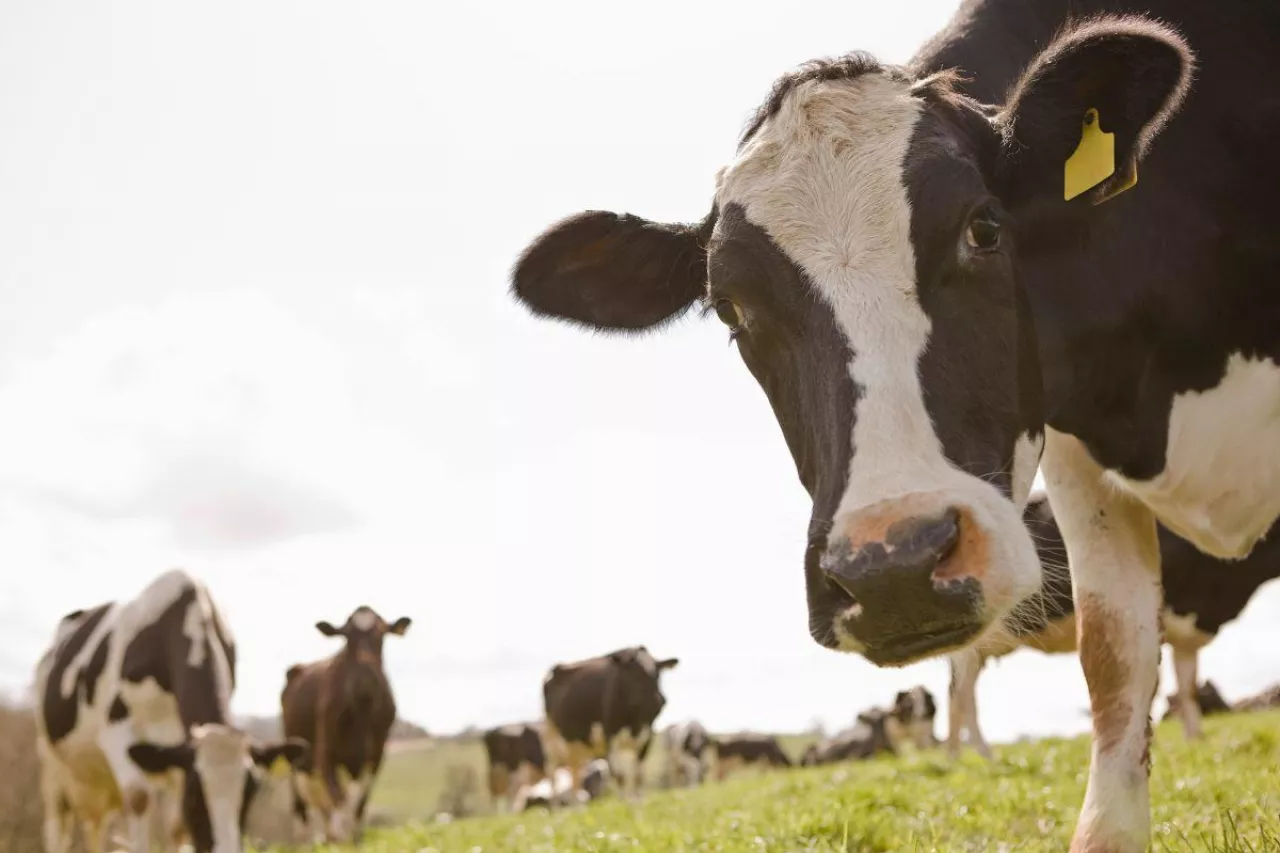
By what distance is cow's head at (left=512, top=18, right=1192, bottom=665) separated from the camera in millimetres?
2801

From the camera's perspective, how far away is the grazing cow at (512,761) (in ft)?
128

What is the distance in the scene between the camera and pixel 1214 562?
10219 mm

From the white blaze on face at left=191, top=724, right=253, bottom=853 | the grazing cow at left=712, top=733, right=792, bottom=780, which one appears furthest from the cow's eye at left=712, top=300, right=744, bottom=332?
the grazing cow at left=712, top=733, right=792, bottom=780

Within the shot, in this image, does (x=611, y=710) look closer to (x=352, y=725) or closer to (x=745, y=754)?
(x=352, y=725)

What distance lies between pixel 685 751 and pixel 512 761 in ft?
20.3

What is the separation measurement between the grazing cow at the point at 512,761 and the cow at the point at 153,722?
23.2 meters

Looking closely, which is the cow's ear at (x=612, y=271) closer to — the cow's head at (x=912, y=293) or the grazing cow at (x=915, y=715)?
the cow's head at (x=912, y=293)

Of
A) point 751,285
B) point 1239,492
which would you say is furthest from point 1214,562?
point 751,285

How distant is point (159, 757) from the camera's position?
442 inches

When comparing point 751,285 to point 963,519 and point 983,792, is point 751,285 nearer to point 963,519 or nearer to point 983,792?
A: point 963,519

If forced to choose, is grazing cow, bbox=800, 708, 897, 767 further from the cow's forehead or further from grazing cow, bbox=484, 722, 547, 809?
the cow's forehead

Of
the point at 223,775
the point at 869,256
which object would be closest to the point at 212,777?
the point at 223,775

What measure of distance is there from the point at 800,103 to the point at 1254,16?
195 cm

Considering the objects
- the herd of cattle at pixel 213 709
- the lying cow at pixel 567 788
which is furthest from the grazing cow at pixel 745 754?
the herd of cattle at pixel 213 709
